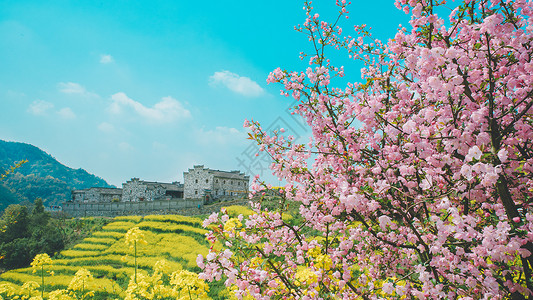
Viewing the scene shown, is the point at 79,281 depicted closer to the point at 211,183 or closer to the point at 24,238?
the point at 24,238

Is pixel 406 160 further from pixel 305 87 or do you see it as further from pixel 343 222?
pixel 305 87

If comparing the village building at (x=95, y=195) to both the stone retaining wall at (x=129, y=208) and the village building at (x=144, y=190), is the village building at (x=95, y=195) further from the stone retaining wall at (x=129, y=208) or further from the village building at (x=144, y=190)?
the stone retaining wall at (x=129, y=208)

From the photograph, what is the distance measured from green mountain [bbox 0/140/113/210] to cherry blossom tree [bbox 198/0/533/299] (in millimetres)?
87222

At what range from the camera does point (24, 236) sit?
2136cm

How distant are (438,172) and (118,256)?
63.1 feet

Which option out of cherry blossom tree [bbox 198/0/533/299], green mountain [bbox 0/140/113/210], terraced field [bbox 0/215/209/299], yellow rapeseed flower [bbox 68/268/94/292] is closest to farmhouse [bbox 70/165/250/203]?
terraced field [bbox 0/215/209/299]

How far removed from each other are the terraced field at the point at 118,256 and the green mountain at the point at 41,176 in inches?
2568

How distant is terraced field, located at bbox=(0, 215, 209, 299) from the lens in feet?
42.2

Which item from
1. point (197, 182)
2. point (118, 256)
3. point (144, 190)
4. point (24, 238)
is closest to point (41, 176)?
point (144, 190)

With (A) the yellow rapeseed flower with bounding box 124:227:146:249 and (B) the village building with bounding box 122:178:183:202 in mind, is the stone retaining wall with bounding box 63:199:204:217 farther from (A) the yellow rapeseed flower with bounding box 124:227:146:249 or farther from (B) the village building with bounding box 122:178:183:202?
(A) the yellow rapeseed flower with bounding box 124:227:146:249

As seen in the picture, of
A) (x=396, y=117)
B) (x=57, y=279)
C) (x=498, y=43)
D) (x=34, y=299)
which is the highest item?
(x=498, y=43)

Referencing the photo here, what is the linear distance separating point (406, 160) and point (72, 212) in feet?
135

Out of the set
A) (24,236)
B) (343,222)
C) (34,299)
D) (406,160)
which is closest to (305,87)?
(406,160)

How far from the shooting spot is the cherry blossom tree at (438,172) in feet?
7.78
